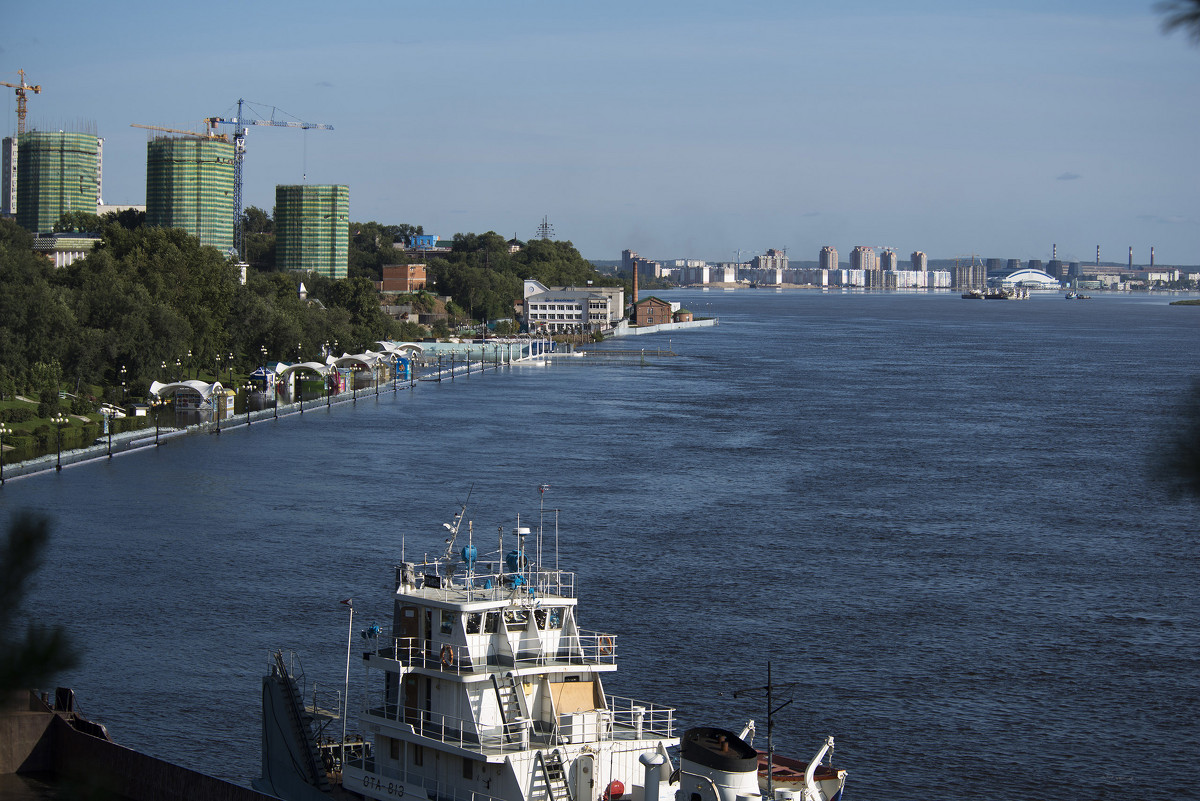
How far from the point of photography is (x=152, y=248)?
72250mm

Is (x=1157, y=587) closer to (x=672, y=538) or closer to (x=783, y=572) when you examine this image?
(x=783, y=572)

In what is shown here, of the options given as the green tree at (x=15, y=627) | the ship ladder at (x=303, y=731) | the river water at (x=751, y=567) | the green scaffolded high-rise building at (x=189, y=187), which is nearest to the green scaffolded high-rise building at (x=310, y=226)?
the green scaffolded high-rise building at (x=189, y=187)

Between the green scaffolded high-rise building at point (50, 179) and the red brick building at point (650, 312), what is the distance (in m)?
59.6

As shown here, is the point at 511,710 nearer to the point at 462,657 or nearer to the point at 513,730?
the point at 513,730

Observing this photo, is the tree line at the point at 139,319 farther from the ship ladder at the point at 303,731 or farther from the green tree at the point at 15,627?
the green tree at the point at 15,627

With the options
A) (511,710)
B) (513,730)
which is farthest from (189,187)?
(513,730)

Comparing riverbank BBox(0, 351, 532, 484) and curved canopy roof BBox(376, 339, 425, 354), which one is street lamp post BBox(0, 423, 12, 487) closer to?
riverbank BBox(0, 351, 532, 484)

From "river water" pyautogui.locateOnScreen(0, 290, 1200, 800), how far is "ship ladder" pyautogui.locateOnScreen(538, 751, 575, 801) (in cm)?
477

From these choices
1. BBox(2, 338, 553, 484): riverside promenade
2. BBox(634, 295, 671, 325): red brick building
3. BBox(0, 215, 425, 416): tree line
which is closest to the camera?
A: BBox(2, 338, 553, 484): riverside promenade

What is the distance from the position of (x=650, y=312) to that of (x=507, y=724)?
402ft

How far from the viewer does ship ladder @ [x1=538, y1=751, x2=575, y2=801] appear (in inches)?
522

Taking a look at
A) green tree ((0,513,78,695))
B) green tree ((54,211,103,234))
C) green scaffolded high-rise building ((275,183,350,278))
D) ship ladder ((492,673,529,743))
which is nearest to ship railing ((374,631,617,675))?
ship ladder ((492,673,529,743))

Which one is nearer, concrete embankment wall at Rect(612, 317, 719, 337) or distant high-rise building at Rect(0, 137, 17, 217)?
concrete embankment wall at Rect(612, 317, 719, 337)

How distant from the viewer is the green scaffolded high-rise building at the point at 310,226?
460 ft
